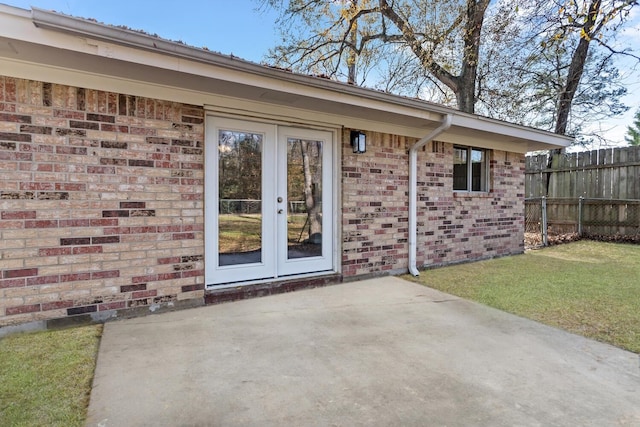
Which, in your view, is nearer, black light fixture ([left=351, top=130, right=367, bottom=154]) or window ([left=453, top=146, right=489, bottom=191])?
black light fixture ([left=351, top=130, right=367, bottom=154])

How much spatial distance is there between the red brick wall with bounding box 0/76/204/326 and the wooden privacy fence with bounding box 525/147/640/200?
404 inches

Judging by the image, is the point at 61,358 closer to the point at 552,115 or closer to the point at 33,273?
the point at 33,273

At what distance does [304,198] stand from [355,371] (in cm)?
271

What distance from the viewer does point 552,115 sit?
41.7 ft

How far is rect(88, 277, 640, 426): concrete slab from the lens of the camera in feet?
6.50

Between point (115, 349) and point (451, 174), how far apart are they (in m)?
5.58

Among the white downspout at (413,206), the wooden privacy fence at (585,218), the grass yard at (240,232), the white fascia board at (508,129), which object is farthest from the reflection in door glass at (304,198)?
the wooden privacy fence at (585,218)

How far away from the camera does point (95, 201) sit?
11.2 feet

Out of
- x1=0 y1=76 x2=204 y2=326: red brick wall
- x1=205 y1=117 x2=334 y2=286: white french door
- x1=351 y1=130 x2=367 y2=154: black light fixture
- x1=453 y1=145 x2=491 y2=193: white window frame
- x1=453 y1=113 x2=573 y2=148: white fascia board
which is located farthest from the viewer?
x1=453 y1=145 x2=491 y2=193: white window frame

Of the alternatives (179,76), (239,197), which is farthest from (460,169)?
(179,76)

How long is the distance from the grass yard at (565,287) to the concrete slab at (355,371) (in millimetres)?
356

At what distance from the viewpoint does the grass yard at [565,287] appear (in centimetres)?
343

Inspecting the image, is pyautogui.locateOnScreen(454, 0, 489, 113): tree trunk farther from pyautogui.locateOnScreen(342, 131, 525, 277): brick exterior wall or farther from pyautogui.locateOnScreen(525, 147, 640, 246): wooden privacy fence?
pyautogui.locateOnScreen(342, 131, 525, 277): brick exterior wall

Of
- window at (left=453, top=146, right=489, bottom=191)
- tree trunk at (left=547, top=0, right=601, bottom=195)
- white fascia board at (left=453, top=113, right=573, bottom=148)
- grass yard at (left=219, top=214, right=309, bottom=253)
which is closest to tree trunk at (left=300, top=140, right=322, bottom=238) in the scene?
grass yard at (left=219, top=214, right=309, bottom=253)
